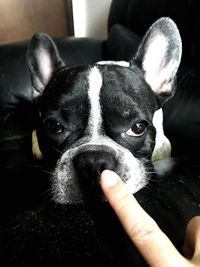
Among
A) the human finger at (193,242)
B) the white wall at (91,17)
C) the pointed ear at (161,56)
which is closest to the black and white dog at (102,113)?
the pointed ear at (161,56)

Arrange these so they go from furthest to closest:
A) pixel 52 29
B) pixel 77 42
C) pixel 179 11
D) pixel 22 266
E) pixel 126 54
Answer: pixel 52 29 < pixel 77 42 < pixel 126 54 < pixel 179 11 < pixel 22 266

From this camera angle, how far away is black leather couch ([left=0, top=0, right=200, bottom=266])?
0.71 meters

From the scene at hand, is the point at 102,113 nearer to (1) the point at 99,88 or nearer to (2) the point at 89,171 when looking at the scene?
(1) the point at 99,88

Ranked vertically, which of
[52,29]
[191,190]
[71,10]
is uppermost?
[191,190]

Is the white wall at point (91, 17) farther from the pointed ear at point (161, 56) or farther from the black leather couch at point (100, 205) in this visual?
the pointed ear at point (161, 56)

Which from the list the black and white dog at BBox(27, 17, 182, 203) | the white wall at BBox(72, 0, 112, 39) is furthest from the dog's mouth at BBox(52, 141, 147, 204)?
the white wall at BBox(72, 0, 112, 39)

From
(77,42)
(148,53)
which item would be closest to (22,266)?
(148,53)

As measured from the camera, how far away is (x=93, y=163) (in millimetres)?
932

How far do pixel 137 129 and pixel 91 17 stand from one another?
7.13 ft

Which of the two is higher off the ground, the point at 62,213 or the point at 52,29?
the point at 62,213

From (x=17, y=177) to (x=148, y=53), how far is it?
0.65 meters

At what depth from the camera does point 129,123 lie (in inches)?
43.0

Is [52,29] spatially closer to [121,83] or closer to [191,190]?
[121,83]

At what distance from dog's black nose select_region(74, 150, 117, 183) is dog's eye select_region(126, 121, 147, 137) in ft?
0.57
